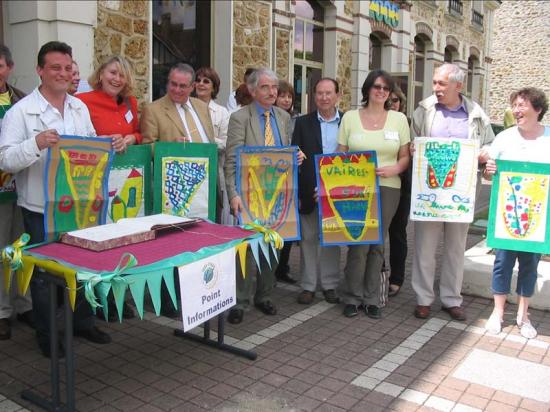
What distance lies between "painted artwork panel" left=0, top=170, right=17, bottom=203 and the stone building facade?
2.77 metres

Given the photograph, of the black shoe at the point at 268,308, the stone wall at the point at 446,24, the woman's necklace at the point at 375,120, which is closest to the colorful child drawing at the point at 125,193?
the black shoe at the point at 268,308

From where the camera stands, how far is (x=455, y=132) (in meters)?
4.65

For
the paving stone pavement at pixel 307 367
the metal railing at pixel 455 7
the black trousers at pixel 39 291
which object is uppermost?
the metal railing at pixel 455 7

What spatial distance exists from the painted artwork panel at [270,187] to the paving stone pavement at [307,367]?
0.86 meters

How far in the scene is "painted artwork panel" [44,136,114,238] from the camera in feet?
12.1

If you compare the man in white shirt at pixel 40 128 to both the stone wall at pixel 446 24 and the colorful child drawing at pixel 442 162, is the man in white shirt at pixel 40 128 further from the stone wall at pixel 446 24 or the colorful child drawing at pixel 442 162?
the stone wall at pixel 446 24

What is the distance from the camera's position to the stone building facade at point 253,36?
6676 millimetres

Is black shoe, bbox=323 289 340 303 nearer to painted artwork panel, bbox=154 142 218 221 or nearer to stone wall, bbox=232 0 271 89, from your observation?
painted artwork panel, bbox=154 142 218 221

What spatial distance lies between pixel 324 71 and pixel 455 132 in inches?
335

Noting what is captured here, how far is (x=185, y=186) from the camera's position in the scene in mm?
4453

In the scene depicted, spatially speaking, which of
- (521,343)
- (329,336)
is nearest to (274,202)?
(329,336)

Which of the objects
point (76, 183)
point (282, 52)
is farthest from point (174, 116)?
point (282, 52)

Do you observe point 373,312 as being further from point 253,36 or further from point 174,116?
point 253,36

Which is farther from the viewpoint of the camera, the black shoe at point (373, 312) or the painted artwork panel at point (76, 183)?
the black shoe at point (373, 312)
